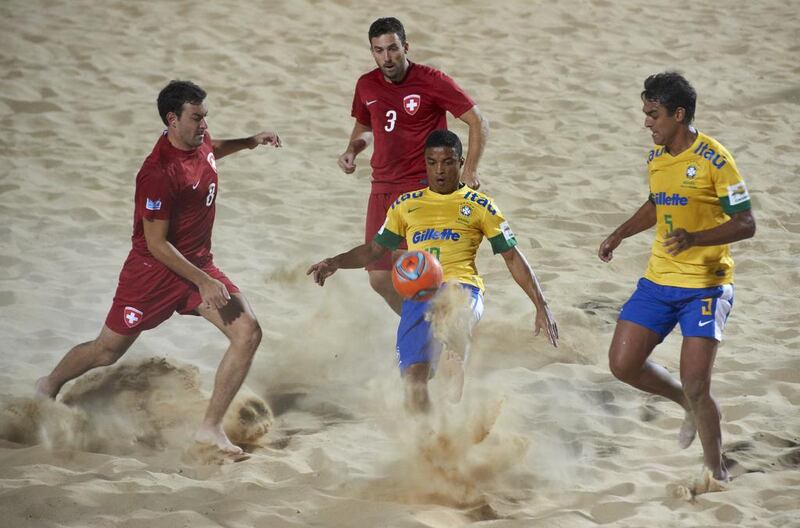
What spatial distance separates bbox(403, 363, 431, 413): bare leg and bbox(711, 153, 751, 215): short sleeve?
152cm

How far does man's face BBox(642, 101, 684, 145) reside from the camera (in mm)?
4520

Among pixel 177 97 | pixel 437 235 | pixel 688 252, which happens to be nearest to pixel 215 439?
pixel 437 235

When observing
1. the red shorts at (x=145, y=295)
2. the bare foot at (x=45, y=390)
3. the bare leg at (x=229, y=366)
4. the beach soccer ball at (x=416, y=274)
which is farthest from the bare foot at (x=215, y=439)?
the beach soccer ball at (x=416, y=274)

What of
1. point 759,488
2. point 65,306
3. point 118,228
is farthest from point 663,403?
point 118,228

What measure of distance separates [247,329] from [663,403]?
233cm

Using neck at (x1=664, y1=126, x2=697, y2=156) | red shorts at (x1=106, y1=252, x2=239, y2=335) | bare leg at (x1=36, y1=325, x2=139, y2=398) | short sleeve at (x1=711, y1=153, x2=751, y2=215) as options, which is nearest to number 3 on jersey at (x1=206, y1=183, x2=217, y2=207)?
red shorts at (x1=106, y1=252, x2=239, y2=335)

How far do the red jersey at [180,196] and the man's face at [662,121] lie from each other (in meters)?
2.15

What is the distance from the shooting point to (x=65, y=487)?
14.6 ft

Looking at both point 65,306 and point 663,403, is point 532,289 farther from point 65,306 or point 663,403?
point 65,306

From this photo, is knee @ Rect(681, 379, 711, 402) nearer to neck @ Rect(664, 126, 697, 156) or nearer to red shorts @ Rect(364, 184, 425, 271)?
Answer: neck @ Rect(664, 126, 697, 156)

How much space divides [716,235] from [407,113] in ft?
6.88

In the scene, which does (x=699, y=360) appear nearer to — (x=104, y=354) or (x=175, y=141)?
(x=175, y=141)

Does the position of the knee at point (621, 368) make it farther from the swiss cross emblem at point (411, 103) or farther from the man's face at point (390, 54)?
the man's face at point (390, 54)

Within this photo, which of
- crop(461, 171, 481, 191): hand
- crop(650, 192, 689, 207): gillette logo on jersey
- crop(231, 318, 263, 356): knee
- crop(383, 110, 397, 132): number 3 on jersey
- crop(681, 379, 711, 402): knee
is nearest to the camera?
crop(681, 379, 711, 402): knee
